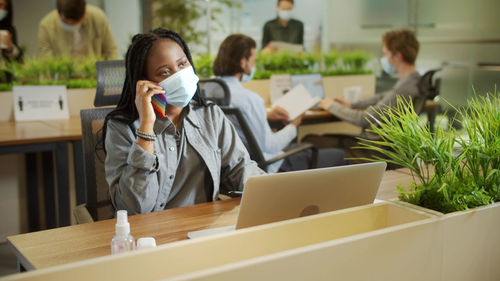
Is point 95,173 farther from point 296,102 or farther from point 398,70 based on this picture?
point 398,70

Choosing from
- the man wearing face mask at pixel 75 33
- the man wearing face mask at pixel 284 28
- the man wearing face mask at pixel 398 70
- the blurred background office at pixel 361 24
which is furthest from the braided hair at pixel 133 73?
the man wearing face mask at pixel 284 28

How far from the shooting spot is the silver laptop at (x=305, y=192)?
104 centimetres

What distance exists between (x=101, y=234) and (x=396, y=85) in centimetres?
263

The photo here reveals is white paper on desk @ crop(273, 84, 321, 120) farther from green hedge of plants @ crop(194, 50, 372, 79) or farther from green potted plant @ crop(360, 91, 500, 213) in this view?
green potted plant @ crop(360, 91, 500, 213)

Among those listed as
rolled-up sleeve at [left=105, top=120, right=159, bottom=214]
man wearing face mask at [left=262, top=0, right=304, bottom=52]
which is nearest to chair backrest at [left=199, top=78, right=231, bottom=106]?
rolled-up sleeve at [left=105, top=120, right=159, bottom=214]

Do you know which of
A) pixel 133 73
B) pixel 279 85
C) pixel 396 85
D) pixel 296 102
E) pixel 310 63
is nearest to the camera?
pixel 133 73

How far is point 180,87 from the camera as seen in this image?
1.66 metres

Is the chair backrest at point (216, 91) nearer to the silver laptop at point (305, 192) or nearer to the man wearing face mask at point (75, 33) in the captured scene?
the silver laptop at point (305, 192)

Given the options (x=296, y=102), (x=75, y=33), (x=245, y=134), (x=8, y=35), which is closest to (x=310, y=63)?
(x=296, y=102)

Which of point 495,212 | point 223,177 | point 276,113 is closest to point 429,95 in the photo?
point 276,113

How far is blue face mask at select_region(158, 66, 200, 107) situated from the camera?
165 centimetres

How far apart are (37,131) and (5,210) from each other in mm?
594

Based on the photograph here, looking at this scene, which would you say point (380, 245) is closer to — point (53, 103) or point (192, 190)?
point (192, 190)

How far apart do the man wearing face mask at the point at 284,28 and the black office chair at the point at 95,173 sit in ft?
11.4
